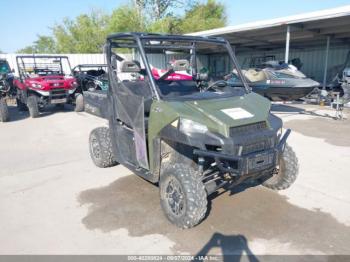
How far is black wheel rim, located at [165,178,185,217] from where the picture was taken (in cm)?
294

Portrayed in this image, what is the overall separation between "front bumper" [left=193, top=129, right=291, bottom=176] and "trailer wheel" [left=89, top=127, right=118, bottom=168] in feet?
6.85

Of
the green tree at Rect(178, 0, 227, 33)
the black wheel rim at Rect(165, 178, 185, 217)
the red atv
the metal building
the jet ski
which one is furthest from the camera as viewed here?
the green tree at Rect(178, 0, 227, 33)

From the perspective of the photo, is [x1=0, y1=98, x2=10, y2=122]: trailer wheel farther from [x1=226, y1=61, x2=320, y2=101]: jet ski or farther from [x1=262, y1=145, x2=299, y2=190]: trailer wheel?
[x1=262, y1=145, x2=299, y2=190]: trailer wheel

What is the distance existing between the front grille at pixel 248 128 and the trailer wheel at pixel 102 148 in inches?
86.7

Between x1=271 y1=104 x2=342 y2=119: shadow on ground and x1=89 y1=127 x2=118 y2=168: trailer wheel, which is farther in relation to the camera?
x1=271 y1=104 x2=342 y2=119: shadow on ground

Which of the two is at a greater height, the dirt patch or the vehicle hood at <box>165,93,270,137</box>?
the vehicle hood at <box>165,93,270,137</box>

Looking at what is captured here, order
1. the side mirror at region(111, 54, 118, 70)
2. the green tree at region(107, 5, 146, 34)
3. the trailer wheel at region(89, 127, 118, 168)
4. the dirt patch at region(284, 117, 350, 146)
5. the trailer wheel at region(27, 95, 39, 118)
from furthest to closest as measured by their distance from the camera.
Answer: the green tree at region(107, 5, 146, 34) < the trailer wheel at region(27, 95, 39, 118) < the dirt patch at region(284, 117, 350, 146) < the trailer wheel at region(89, 127, 118, 168) < the side mirror at region(111, 54, 118, 70)

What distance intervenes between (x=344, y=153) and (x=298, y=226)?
3.00 metres

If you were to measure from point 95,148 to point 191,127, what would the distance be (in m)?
2.45

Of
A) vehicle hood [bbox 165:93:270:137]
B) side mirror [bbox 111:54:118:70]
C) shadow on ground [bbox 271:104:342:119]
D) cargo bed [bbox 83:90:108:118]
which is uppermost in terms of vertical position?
side mirror [bbox 111:54:118:70]

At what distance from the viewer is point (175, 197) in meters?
3.05

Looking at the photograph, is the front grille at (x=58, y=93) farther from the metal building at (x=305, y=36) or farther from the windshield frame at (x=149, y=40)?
the metal building at (x=305, y=36)

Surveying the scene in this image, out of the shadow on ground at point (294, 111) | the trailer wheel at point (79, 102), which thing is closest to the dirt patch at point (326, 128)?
the shadow on ground at point (294, 111)

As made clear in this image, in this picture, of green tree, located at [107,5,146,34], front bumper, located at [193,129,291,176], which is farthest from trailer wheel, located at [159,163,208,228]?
green tree, located at [107,5,146,34]
